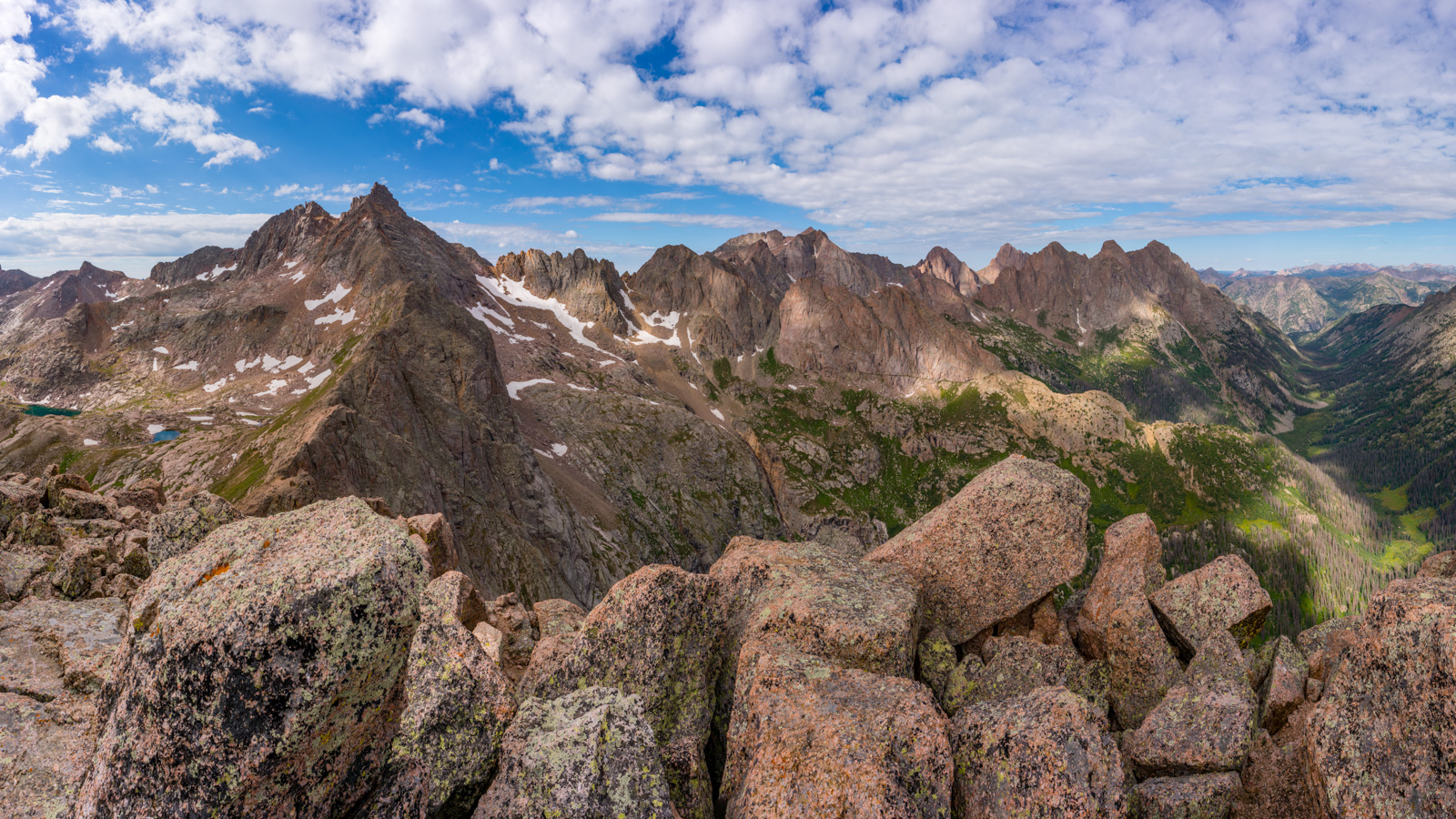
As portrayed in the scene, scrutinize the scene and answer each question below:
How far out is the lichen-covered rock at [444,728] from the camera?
8773mm

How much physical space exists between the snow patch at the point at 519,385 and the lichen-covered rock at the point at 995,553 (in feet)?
537

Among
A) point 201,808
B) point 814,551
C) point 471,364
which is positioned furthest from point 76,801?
point 471,364

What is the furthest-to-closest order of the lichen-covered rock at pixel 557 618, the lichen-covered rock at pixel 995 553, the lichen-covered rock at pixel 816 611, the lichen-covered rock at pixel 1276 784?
the lichen-covered rock at pixel 557 618 → the lichen-covered rock at pixel 995 553 → the lichen-covered rock at pixel 816 611 → the lichen-covered rock at pixel 1276 784

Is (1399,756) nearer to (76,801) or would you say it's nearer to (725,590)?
(725,590)

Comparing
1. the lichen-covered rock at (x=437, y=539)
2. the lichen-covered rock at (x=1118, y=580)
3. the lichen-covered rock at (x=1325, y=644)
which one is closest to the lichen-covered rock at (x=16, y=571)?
the lichen-covered rock at (x=437, y=539)

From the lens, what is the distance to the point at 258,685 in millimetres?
7039

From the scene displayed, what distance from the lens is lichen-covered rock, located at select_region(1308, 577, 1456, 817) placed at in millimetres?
8336

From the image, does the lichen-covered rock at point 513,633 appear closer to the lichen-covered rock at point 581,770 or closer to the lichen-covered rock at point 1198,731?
the lichen-covered rock at point 581,770

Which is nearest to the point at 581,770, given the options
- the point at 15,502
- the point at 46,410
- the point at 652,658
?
the point at 652,658

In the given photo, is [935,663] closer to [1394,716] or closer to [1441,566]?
[1394,716]

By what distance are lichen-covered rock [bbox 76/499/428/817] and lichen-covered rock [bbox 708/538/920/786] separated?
314 inches

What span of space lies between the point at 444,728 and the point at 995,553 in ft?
52.0

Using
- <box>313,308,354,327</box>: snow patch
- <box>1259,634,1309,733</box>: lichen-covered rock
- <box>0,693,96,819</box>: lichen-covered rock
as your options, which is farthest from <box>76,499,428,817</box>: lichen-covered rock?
<box>313,308,354,327</box>: snow patch

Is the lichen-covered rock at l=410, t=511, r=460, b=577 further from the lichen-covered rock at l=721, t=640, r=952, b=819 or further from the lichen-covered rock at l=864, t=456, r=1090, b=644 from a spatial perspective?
the lichen-covered rock at l=864, t=456, r=1090, b=644
